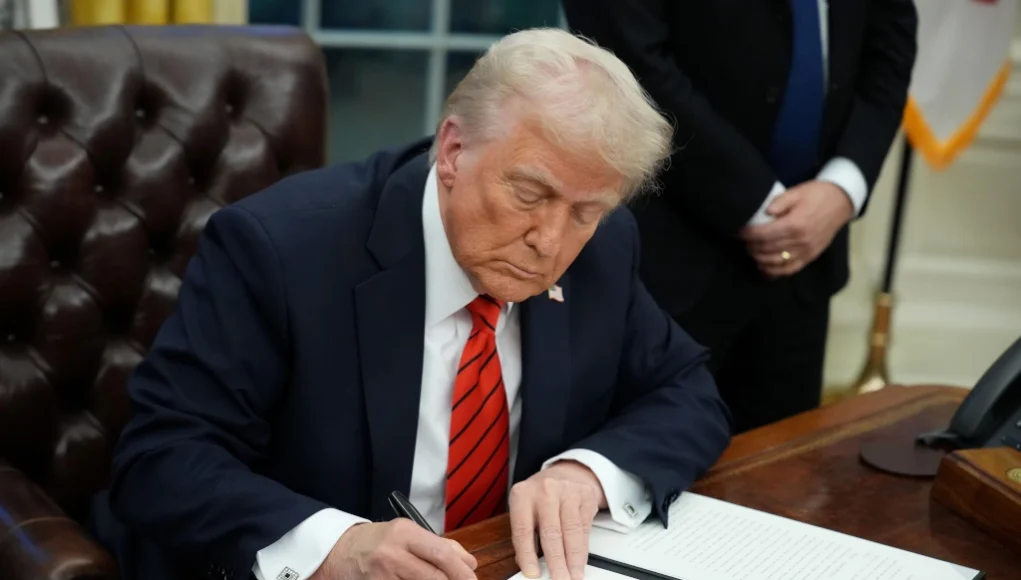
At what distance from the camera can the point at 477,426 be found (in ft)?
5.81

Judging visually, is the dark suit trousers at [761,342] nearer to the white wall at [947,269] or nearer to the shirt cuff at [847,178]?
the shirt cuff at [847,178]

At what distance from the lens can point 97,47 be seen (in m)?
2.06

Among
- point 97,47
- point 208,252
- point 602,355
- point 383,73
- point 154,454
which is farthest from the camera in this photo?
point 383,73

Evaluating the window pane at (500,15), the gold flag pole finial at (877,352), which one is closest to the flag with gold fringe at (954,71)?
the gold flag pole finial at (877,352)

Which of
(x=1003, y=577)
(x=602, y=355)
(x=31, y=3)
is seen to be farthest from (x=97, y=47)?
(x=1003, y=577)

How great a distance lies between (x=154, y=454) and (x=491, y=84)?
63cm

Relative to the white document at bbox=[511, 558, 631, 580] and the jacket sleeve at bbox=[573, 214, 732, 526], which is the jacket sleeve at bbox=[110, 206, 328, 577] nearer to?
the white document at bbox=[511, 558, 631, 580]

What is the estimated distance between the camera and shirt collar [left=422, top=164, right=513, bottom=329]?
5.73ft

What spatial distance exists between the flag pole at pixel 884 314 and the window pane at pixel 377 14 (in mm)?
1716

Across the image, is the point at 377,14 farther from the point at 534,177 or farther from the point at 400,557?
the point at 400,557

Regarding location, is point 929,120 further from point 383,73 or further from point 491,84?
point 491,84

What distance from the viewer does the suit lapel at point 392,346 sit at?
1685 mm

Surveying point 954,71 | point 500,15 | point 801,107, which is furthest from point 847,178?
point 954,71

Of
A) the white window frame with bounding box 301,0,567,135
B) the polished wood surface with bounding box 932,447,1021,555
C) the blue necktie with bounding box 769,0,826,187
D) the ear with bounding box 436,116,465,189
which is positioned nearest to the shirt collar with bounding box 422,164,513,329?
the ear with bounding box 436,116,465,189
